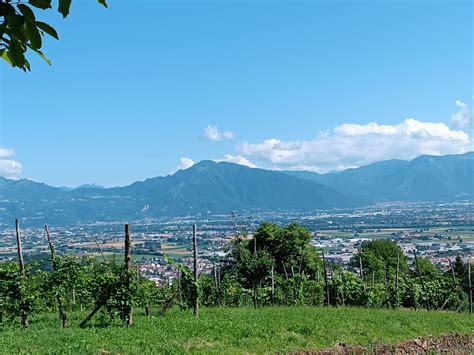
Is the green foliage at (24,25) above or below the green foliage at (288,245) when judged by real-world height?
above

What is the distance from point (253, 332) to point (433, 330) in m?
6.95

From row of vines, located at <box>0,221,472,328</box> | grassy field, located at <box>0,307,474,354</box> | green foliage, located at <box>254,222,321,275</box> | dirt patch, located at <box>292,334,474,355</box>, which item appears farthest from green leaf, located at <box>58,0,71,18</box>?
green foliage, located at <box>254,222,321,275</box>

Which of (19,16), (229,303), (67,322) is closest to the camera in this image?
(19,16)

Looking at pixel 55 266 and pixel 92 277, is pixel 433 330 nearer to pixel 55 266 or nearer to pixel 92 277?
pixel 92 277

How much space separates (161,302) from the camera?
21.3 m

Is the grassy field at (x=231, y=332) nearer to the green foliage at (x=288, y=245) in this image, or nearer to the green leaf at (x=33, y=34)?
the green leaf at (x=33, y=34)

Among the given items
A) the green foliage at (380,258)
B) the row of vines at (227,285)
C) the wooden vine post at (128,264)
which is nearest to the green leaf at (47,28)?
the wooden vine post at (128,264)

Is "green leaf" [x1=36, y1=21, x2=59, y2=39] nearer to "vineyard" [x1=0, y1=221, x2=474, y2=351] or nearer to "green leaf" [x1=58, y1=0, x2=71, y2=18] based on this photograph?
"green leaf" [x1=58, y1=0, x2=71, y2=18]

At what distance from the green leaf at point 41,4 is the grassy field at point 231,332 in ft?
31.1

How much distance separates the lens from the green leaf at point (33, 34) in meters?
2.08

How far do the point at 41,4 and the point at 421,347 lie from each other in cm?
1558

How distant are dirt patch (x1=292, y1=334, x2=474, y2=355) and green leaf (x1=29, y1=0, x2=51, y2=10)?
11.7 metres

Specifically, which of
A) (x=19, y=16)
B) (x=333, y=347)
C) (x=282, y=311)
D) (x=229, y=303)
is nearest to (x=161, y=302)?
(x=229, y=303)

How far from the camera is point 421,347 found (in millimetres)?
15172
